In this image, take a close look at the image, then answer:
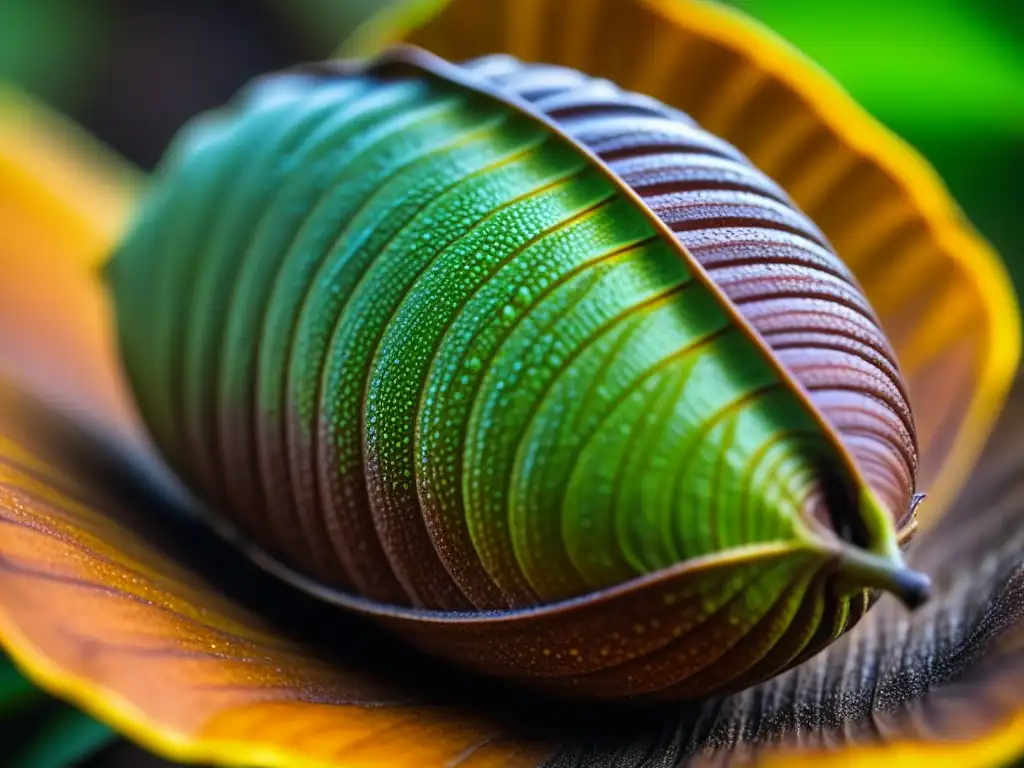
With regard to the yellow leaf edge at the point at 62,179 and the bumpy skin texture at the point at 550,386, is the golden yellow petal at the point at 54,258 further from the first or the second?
the bumpy skin texture at the point at 550,386

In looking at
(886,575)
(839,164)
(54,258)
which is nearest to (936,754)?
(886,575)

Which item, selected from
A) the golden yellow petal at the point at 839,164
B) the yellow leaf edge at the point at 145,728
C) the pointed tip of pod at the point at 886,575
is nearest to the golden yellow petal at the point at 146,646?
the yellow leaf edge at the point at 145,728

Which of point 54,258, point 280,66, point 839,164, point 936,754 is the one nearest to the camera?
point 936,754

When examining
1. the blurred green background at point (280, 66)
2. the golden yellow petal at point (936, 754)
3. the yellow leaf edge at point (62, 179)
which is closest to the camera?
the golden yellow petal at point (936, 754)

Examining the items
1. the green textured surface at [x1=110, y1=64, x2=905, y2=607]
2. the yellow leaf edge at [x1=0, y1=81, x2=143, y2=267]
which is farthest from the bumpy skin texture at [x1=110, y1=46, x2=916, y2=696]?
the yellow leaf edge at [x1=0, y1=81, x2=143, y2=267]

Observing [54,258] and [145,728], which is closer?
[145,728]

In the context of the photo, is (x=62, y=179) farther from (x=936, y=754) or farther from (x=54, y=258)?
(x=936, y=754)

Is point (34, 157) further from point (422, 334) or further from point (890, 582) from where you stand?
point (890, 582)

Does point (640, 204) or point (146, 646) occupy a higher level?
point (640, 204)
